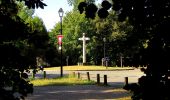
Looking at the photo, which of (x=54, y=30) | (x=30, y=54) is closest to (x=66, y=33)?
(x=54, y=30)

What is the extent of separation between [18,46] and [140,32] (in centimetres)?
163

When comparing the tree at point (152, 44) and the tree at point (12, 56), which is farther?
the tree at point (12, 56)

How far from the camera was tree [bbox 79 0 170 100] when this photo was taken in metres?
4.48

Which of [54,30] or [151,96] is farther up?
[54,30]

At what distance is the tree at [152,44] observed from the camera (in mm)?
4477

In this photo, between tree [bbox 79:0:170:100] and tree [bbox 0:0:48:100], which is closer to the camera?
tree [bbox 79:0:170:100]

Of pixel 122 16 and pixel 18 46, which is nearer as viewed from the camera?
pixel 122 16

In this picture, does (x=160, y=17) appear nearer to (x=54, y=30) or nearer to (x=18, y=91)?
(x=18, y=91)

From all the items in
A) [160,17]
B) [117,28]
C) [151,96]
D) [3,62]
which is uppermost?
[117,28]

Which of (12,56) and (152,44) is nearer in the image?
(152,44)

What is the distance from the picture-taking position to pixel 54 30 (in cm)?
8594

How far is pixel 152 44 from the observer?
4547 millimetres

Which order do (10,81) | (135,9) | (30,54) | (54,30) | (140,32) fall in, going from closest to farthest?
(135,9)
(140,32)
(10,81)
(30,54)
(54,30)

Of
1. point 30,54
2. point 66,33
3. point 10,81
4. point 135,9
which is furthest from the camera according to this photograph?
point 66,33
